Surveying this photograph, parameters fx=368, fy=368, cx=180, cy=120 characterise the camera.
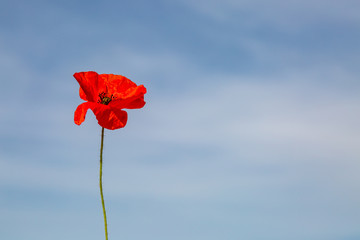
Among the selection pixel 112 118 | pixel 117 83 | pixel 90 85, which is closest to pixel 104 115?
pixel 112 118

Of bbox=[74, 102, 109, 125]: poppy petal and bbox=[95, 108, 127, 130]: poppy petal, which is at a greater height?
bbox=[74, 102, 109, 125]: poppy petal

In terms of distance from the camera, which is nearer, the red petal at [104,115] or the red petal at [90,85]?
the red petal at [104,115]

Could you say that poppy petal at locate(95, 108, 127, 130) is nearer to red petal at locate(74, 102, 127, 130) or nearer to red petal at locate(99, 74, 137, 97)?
red petal at locate(74, 102, 127, 130)

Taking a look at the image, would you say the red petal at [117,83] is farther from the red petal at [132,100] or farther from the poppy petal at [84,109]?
the poppy petal at [84,109]

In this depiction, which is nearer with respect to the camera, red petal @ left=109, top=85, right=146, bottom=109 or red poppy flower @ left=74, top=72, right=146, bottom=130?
red poppy flower @ left=74, top=72, right=146, bottom=130

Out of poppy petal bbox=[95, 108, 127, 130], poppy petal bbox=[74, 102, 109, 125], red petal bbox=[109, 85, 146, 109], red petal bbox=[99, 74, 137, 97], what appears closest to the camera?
poppy petal bbox=[95, 108, 127, 130]

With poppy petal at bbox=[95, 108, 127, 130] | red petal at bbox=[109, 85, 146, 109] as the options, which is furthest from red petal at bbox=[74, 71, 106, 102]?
poppy petal at bbox=[95, 108, 127, 130]

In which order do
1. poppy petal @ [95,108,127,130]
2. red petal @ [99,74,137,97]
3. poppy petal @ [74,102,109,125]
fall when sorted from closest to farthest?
poppy petal @ [95,108,127,130] → poppy petal @ [74,102,109,125] → red petal @ [99,74,137,97]

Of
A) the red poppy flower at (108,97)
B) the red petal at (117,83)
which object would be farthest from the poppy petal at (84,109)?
the red petal at (117,83)
